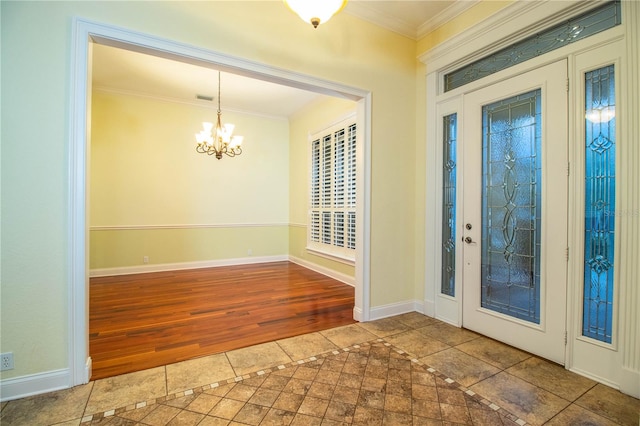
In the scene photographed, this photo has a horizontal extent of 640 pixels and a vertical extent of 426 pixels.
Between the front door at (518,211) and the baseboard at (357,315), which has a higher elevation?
the front door at (518,211)

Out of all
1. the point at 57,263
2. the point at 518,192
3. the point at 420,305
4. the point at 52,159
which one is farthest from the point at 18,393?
the point at 518,192

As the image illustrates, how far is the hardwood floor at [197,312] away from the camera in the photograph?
263cm

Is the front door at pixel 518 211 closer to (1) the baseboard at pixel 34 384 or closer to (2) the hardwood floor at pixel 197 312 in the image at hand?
(2) the hardwood floor at pixel 197 312

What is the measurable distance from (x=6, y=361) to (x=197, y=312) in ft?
5.76

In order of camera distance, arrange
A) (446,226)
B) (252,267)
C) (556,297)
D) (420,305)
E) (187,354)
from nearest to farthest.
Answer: (556,297) → (187,354) → (446,226) → (420,305) → (252,267)

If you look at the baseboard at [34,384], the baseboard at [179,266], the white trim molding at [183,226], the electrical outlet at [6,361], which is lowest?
the baseboard at [34,384]

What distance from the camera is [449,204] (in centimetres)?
330

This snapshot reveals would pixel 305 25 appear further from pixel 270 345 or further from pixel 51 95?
pixel 270 345

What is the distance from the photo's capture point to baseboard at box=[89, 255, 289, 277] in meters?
5.31

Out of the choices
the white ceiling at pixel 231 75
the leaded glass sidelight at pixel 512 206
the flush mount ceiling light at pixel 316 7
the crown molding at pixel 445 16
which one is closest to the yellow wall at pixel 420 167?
the crown molding at pixel 445 16

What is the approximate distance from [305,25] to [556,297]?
3303 millimetres

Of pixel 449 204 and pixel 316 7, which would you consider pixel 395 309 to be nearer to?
pixel 449 204

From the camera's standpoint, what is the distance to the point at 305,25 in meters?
2.93

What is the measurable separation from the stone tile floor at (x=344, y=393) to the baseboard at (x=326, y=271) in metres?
2.22
